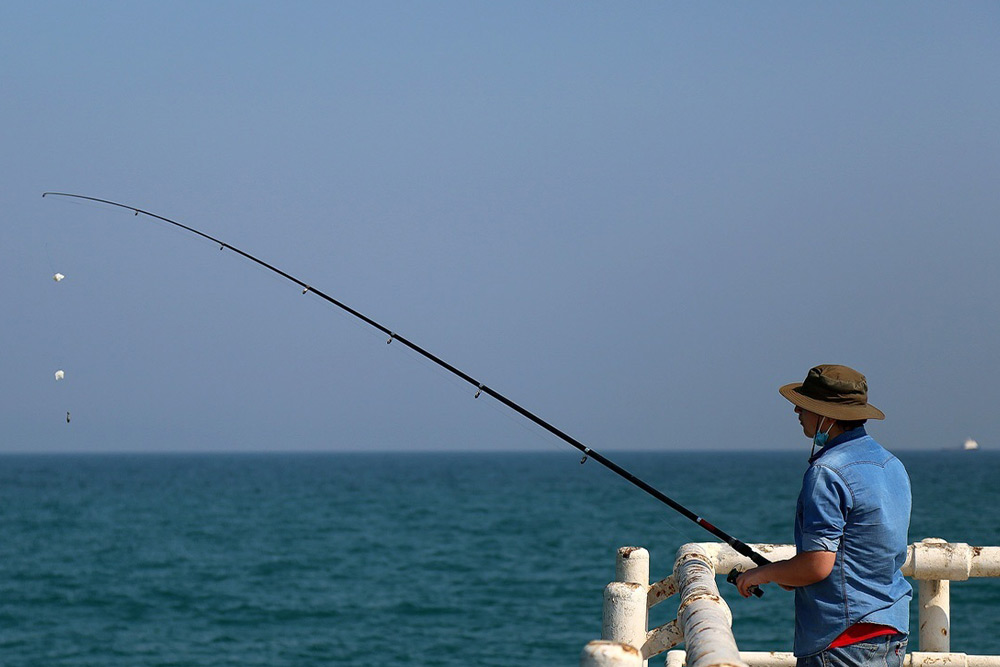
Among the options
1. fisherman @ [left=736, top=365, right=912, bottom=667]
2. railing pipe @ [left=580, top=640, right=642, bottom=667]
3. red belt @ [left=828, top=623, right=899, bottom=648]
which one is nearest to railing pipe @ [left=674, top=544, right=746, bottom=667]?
railing pipe @ [left=580, top=640, right=642, bottom=667]

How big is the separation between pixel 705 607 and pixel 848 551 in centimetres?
81

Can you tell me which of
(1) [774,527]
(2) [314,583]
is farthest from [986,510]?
(2) [314,583]

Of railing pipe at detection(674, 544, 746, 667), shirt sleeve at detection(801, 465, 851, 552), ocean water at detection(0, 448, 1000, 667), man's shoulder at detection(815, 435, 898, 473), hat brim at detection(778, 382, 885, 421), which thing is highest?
hat brim at detection(778, 382, 885, 421)

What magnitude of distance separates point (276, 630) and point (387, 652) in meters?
2.74

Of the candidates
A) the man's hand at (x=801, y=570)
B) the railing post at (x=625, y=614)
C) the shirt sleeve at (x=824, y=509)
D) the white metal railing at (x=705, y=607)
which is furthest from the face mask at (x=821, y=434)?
the railing post at (x=625, y=614)

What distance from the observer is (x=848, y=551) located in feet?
10.3

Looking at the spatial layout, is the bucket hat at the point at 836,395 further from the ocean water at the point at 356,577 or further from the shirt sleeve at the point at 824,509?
the ocean water at the point at 356,577

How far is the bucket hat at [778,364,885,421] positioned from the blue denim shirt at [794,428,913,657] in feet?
0.28

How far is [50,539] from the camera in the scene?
3809 centimetres

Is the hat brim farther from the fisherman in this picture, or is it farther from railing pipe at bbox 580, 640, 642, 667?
railing pipe at bbox 580, 640, 642, 667

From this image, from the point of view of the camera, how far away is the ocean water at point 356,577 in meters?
18.6

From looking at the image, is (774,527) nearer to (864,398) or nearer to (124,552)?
(124,552)

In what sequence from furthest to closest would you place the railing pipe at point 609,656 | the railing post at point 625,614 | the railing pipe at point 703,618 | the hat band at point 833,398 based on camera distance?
the hat band at point 833,398, the railing post at point 625,614, the railing pipe at point 703,618, the railing pipe at point 609,656

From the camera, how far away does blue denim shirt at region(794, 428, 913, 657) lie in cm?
309
